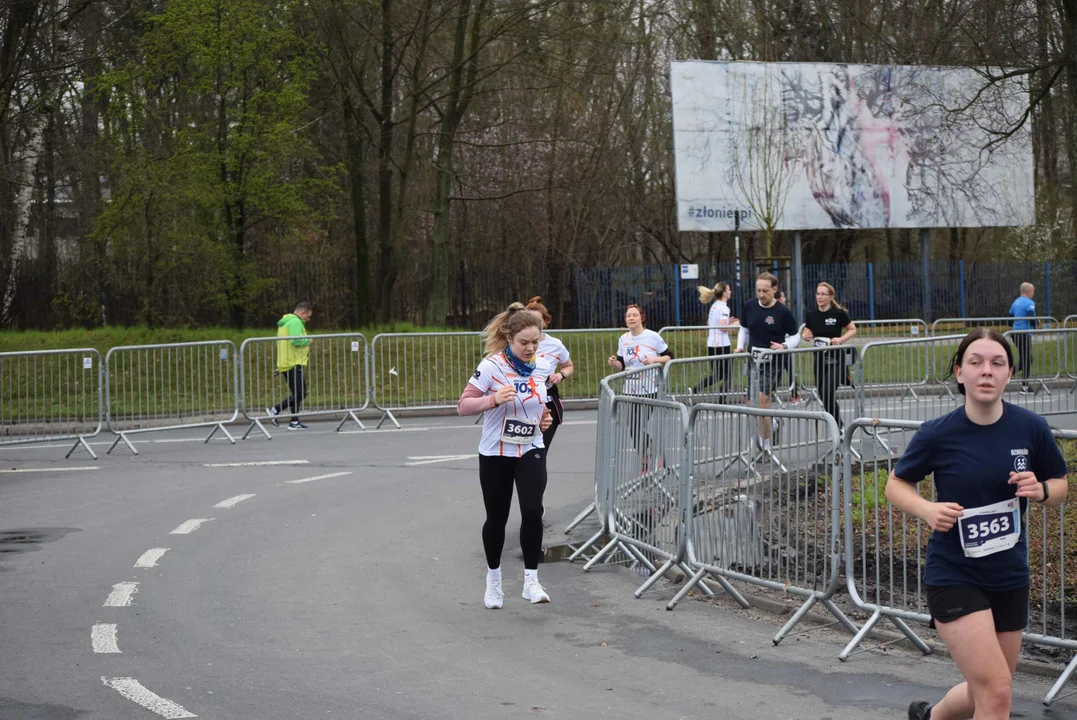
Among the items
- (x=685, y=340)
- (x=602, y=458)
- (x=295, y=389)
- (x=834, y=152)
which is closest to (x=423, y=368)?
(x=295, y=389)

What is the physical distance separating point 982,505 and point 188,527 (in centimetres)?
824

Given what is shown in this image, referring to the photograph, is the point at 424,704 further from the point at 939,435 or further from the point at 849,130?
the point at 849,130

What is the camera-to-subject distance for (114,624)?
816cm

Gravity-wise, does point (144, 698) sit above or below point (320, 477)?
below

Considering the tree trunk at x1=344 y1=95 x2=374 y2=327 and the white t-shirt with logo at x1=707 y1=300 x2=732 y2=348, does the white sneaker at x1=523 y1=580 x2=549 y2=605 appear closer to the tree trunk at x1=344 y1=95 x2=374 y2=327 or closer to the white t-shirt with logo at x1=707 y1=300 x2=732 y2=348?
the white t-shirt with logo at x1=707 y1=300 x2=732 y2=348

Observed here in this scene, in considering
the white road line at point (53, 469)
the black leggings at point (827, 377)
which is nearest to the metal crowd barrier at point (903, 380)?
the black leggings at point (827, 377)

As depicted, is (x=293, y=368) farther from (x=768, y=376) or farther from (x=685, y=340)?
(x=685, y=340)

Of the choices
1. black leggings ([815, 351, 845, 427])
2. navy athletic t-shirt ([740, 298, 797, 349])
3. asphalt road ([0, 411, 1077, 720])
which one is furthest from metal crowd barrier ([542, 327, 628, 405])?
asphalt road ([0, 411, 1077, 720])

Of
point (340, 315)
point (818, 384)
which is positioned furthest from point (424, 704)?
point (340, 315)

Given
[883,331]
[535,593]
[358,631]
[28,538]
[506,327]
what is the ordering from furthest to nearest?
[883,331] < [28,538] < [506,327] < [535,593] < [358,631]

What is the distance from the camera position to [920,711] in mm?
5398

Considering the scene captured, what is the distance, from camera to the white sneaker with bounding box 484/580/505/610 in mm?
8617

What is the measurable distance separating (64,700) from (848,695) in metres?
3.78

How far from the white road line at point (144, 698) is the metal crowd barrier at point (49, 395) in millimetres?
10978
